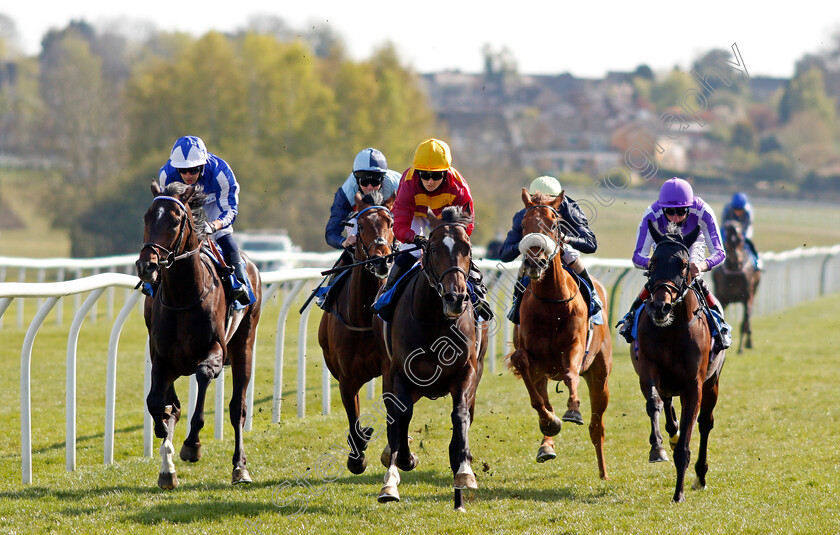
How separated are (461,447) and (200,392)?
145 cm

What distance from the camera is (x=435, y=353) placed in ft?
16.6

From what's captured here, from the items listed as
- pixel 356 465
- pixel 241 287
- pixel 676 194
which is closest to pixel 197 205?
pixel 241 287

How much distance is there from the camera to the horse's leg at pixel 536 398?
5.94 meters

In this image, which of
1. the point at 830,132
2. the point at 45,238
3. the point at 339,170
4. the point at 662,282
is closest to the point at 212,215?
the point at 662,282

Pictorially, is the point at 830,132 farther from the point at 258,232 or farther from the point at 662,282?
the point at 662,282

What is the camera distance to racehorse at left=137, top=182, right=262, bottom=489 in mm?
5195

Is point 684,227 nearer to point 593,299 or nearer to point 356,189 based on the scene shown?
point 593,299

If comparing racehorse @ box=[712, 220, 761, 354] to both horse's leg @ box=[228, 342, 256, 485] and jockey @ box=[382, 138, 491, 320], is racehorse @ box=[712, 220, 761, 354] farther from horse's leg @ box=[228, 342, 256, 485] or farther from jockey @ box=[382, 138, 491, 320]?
horse's leg @ box=[228, 342, 256, 485]

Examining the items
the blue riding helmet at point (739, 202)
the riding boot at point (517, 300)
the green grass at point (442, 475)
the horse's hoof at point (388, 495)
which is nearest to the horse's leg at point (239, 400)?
the green grass at point (442, 475)

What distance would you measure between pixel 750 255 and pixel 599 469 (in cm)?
797

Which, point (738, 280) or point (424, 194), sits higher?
point (424, 194)

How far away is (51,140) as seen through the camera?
135 feet

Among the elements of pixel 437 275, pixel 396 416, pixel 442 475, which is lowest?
pixel 442 475

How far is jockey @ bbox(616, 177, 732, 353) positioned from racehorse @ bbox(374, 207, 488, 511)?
4.34ft
